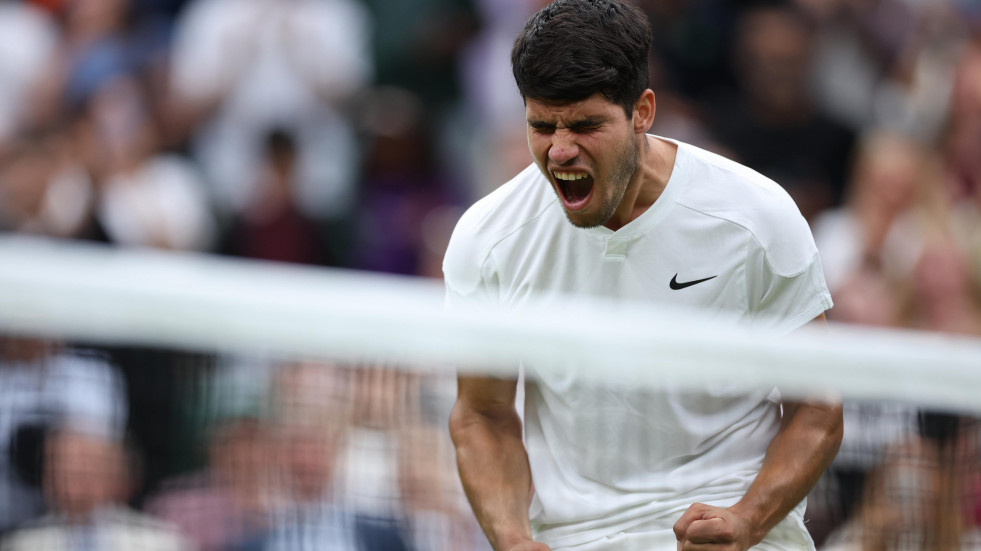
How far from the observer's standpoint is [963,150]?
25.2 ft

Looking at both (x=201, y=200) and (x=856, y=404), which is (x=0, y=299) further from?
(x=201, y=200)

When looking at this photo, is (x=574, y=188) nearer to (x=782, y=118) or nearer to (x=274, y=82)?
(x=782, y=118)

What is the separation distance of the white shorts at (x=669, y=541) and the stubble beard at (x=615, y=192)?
82 centimetres

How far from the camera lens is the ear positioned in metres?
3.47

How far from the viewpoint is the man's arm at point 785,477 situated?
318cm

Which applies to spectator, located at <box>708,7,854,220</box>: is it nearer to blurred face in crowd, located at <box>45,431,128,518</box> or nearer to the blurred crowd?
the blurred crowd

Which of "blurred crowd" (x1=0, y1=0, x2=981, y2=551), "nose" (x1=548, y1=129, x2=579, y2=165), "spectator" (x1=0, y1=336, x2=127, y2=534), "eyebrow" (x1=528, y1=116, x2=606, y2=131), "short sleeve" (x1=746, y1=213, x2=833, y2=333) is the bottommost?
"spectator" (x1=0, y1=336, x2=127, y2=534)

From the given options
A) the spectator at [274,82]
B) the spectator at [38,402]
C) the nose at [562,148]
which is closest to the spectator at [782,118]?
the spectator at [274,82]

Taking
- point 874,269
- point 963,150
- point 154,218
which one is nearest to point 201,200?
point 154,218

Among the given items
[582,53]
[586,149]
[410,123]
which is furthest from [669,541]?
[410,123]

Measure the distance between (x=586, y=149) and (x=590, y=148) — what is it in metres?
0.01

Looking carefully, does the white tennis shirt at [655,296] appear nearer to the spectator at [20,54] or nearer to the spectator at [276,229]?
the spectator at [276,229]

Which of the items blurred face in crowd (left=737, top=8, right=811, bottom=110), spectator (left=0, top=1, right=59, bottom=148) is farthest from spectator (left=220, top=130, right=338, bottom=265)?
blurred face in crowd (left=737, top=8, right=811, bottom=110)

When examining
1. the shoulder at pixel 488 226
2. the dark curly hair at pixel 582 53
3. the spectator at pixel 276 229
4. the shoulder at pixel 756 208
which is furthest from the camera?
the spectator at pixel 276 229
